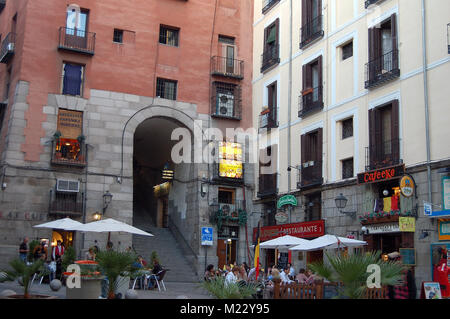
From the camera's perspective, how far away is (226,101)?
103 ft

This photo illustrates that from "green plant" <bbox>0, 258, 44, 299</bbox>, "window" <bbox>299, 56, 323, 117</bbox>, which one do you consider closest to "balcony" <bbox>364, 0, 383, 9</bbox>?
"window" <bbox>299, 56, 323, 117</bbox>

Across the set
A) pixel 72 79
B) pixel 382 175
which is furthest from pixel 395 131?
pixel 72 79

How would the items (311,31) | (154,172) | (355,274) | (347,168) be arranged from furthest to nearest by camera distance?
(154,172) < (311,31) < (347,168) < (355,274)

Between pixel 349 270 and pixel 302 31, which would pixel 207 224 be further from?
pixel 349 270

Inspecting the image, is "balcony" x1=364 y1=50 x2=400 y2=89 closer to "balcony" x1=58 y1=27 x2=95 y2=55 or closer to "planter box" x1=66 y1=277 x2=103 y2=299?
"balcony" x1=58 y1=27 x2=95 y2=55

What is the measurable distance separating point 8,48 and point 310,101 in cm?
1474

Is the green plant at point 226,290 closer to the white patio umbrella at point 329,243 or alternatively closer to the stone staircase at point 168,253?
the white patio umbrella at point 329,243

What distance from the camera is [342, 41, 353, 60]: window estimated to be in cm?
2525

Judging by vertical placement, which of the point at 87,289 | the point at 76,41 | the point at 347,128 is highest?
the point at 76,41

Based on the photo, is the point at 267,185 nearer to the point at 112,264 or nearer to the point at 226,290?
the point at 112,264

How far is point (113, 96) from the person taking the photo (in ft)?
94.2

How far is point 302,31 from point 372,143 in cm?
816
